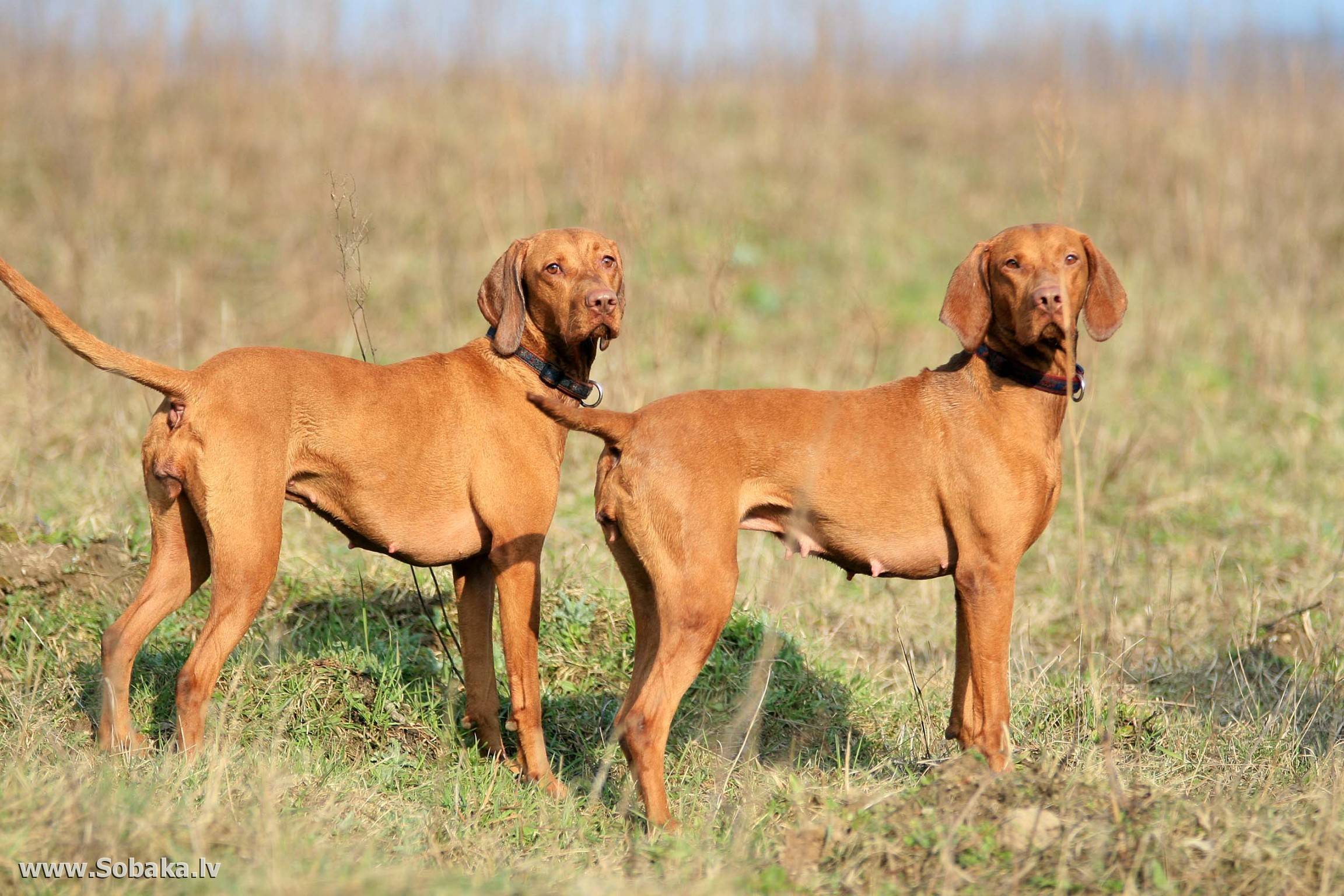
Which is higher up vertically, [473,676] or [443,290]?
[443,290]

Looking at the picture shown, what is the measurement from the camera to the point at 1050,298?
393 centimetres

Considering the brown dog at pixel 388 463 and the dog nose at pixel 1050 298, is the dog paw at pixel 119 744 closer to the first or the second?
the brown dog at pixel 388 463

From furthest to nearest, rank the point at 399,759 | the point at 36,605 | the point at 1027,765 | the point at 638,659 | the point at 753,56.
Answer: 1. the point at 753,56
2. the point at 36,605
3. the point at 399,759
4. the point at 638,659
5. the point at 1027,765

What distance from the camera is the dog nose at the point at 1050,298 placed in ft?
12.9

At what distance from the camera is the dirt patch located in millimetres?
5156

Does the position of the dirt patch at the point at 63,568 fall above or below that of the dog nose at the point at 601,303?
below

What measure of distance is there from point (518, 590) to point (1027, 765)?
176 centimetres

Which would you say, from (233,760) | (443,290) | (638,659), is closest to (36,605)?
(233,760)

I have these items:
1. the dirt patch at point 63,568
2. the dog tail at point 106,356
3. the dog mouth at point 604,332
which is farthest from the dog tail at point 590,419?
the dirt patch at point 63,568

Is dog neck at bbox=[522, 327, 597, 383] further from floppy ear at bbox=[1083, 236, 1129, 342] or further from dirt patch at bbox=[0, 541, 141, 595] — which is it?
dirt patch at bbox=[0, 541, 141, 595]

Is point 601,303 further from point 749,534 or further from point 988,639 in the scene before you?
point 749,534

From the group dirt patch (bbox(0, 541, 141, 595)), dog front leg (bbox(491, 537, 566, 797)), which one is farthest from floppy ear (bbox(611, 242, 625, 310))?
dirt patch (bbox(0, 541, 141, 595))

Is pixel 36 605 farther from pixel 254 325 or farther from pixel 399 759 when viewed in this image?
pixel 254 325

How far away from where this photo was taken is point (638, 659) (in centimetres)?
421
